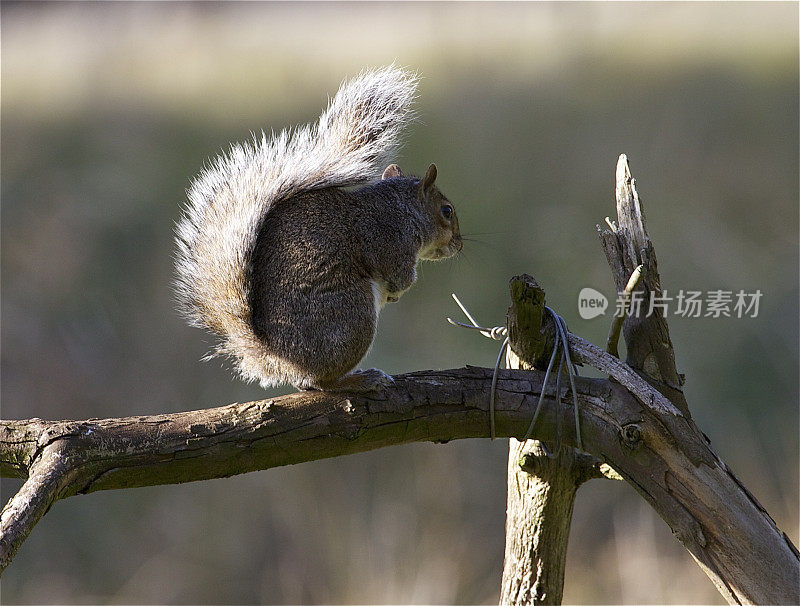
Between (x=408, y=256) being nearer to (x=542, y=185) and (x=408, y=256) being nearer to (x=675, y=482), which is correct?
(x=675, y=482)

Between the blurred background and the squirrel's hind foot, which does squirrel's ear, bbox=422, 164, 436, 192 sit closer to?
the squirrel's hind foot

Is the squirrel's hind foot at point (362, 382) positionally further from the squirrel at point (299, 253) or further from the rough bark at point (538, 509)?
the rough bark at point (538, 509)

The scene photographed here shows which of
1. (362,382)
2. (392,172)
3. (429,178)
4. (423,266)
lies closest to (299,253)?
(362,382)

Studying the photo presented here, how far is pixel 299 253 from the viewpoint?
1.71 metres

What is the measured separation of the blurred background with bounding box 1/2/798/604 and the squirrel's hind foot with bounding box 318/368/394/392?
7.43ft

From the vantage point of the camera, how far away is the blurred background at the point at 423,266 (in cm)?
391

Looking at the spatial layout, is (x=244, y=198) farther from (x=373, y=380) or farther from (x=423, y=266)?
(x=423, y=266)

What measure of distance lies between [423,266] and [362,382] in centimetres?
244

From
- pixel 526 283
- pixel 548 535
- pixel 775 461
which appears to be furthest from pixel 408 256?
pixel 775 461

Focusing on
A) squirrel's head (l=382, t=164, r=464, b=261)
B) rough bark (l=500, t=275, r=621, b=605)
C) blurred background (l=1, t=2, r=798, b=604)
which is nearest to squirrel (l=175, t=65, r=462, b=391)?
squirrel's head (l=382, t=164, r=464, b=261)

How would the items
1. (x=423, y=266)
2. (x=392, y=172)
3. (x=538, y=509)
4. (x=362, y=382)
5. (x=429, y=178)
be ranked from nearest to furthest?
1. (x=362, y=382)
2. (x=538, y=509)
3. (x=429, y=178)
4. (x=392, y=172)
5. (x=423, y=266)

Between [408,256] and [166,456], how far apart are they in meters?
0.79

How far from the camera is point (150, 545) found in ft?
13.1

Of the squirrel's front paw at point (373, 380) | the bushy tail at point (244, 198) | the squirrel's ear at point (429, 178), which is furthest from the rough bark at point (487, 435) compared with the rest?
the squirrel's ear at point (429, 178)
